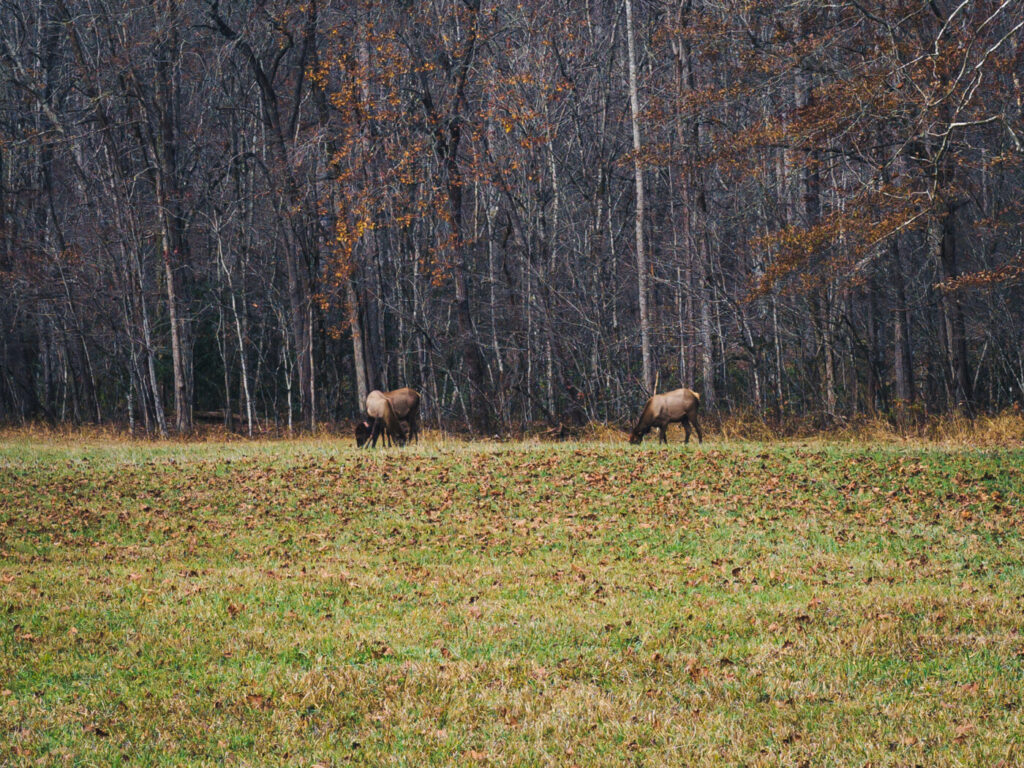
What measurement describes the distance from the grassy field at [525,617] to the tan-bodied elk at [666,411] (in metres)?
4.09

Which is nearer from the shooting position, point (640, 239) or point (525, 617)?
point (525, 617)

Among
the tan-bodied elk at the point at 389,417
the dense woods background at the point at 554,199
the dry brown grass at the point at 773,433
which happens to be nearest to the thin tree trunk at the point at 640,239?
the dense woods background at the point at 554,199

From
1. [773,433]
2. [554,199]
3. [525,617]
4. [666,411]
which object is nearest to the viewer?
[525,617]

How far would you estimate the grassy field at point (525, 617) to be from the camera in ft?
19.7

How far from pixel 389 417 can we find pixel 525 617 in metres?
13.9

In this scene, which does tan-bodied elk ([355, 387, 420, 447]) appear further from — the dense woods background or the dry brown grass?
the dense woods background

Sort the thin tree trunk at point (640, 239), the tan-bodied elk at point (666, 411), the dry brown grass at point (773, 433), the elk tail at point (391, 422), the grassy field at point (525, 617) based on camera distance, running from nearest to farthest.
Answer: the grassy field at point (525, 617) → the dry brown grass at point (773, 433) → the tan-bodied elk at point (666, 411) → the elk tail at point (391, 422) → the thin tree trunk at point (640, 239)

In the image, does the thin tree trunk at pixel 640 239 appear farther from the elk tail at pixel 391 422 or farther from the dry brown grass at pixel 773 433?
the elk tail at pixel 391 422

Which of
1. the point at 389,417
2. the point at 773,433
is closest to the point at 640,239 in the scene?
the point at 773,433

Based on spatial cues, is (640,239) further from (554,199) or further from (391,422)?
(391,422)

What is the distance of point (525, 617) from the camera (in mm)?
8758

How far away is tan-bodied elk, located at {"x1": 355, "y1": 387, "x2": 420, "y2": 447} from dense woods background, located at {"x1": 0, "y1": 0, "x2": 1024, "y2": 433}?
4365 mm

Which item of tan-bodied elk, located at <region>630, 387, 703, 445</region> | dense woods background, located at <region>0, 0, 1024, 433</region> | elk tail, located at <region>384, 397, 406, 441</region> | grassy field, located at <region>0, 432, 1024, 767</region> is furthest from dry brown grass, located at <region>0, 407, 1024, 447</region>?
grassy field, located at <region>0, 432, 1024, 767</region>

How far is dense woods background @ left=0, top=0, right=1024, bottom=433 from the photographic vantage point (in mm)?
23094
